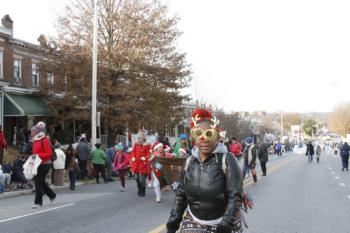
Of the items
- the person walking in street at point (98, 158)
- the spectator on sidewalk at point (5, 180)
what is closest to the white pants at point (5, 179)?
the spectator on sidewalk at point (5, 180)

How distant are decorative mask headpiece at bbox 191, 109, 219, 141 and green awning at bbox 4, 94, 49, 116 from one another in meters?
27.4

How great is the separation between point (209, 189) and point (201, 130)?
546mm

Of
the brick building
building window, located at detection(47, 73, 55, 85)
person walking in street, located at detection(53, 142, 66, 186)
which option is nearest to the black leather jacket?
person walking in street, located at detection(53, 142, 66, 186)

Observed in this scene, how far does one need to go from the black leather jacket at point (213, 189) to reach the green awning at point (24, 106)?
90.5 ft

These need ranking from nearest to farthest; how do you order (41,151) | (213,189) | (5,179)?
(213,189) < (41,151) < (5,179)

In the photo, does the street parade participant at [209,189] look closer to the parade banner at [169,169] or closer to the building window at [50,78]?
the parade banner at [169,169]

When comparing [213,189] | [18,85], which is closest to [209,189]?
[213,189]

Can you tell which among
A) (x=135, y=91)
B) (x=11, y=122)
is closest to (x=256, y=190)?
(x=135, y=91)

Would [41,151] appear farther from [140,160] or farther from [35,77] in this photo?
[35,77]

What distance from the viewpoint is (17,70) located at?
114 ft

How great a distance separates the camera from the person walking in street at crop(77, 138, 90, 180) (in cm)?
2066

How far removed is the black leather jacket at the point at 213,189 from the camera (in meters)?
4.23

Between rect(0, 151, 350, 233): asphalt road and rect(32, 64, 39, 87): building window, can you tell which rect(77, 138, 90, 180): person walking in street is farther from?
rect(32, 64, 39, 87): building window

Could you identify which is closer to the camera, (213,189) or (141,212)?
(213,189)
